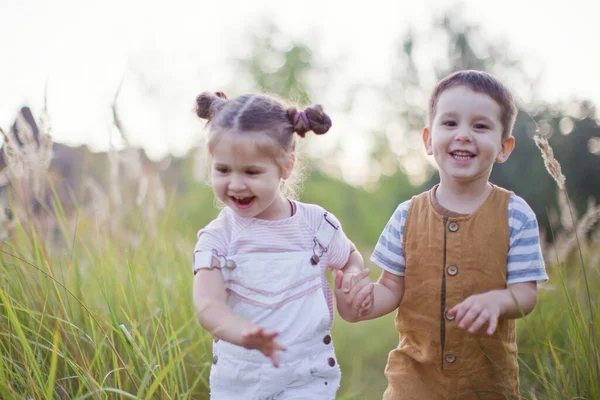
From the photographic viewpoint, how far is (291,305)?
2.15m

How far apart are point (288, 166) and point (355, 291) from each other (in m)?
0.56

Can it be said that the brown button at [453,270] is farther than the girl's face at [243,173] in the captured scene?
Yes

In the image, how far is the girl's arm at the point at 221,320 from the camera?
1683mm

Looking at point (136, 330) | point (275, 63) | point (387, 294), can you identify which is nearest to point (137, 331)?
point (136, 330)

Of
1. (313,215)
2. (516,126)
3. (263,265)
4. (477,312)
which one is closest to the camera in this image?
(477,312)

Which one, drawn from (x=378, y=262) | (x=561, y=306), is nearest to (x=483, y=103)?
(x=378, y=262)

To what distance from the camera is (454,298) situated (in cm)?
233

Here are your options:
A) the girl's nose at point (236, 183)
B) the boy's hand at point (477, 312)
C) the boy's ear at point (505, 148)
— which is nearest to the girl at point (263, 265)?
the girl's nose at point (236, 183)

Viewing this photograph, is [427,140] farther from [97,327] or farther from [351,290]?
[97,327]

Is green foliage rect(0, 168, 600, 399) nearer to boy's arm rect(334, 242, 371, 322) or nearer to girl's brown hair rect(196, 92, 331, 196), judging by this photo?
boy's arm rect(334, 242, 371, 322)

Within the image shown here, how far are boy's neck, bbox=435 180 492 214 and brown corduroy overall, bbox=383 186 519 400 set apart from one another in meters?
0.04

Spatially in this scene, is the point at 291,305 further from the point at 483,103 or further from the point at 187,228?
the point at 187,228

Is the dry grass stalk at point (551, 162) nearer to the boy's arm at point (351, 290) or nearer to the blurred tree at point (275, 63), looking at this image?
the boy's arm at point (351, 290)

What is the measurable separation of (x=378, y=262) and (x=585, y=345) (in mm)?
850
